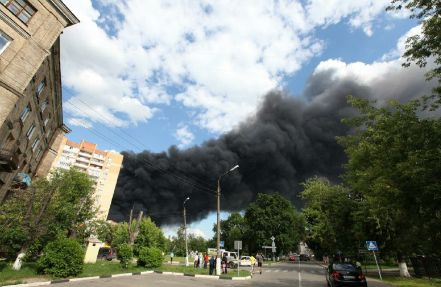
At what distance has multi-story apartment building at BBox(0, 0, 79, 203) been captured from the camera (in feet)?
59.8

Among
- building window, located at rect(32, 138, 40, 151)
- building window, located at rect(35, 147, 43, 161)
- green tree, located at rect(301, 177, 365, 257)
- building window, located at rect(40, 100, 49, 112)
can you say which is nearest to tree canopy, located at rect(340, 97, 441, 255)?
green tree, located at rect(301, 177, 365, 257)

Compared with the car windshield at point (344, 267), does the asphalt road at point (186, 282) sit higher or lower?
lower

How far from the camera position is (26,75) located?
19000mm

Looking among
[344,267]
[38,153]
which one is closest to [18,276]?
[38,153]

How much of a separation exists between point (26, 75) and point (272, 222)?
2416 inches

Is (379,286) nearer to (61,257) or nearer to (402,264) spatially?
(402,264)

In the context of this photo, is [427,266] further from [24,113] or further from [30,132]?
[30,132]

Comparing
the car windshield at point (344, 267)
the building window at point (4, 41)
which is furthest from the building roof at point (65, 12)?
the car windshield at point (344, 267)

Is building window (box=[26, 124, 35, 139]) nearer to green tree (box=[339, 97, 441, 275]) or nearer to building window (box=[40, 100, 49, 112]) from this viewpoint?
building window (box=[40, 100, 49, 112])

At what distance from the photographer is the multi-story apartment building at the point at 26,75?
1823cm

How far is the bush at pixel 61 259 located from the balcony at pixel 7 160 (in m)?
6.38

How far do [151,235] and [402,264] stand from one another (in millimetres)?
29991

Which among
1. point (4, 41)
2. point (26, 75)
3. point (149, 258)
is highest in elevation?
point (4, 41)

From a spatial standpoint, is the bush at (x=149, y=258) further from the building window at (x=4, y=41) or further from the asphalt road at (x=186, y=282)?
the building window at (x=4, y=41)
